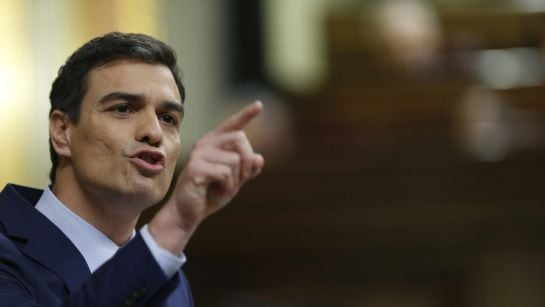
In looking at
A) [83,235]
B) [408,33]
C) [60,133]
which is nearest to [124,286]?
[83,235]

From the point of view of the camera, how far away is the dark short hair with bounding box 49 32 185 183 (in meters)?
2.26

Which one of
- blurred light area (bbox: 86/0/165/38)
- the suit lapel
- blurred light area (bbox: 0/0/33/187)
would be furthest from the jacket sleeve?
blurred light area (bbox: 86/0/165/38)

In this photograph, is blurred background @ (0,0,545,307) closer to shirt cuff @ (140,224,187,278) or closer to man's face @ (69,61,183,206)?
man's face @ (69,61,183,206)

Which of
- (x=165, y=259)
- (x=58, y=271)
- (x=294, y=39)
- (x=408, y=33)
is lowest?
(x=294, y=39)

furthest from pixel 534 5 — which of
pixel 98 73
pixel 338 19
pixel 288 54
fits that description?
pixel 98 73

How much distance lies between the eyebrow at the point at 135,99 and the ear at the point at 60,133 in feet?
0.41

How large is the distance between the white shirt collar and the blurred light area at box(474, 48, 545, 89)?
3.99 meters

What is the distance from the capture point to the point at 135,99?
2.20m

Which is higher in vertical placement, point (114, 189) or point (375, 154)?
point (114, 189)

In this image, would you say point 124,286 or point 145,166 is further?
point 145,166

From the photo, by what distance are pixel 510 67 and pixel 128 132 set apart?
449 centimetres

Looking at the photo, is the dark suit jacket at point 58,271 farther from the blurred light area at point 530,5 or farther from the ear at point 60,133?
the blurred light area at point 530,5

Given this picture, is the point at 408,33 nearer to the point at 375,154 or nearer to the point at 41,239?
the point at 375,154

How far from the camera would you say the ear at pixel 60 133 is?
2.32 meters
